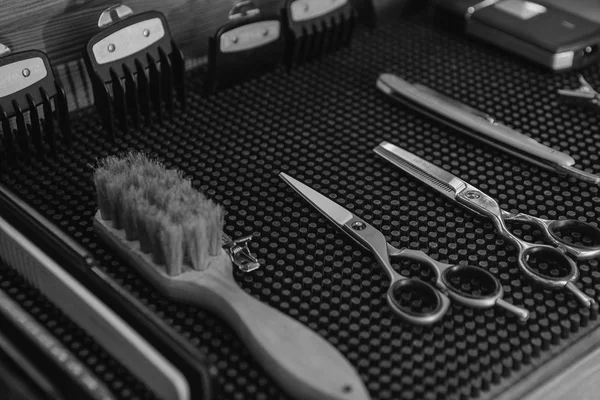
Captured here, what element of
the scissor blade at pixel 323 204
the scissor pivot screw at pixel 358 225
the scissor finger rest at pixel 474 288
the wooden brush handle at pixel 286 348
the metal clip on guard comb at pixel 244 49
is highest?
the metal clip on guard comb at pixel 244 49

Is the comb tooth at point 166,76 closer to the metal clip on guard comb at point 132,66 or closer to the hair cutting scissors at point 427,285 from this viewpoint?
the metal clip on guard comb at point 132,66

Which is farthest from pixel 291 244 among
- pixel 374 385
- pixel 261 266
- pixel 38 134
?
pixel 38 134

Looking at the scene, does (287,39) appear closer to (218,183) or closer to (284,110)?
(284,110)

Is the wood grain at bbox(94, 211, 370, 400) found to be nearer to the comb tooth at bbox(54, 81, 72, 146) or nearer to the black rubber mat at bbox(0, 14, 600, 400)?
the black rubber mat at bbox(0, 14, 600, 400)

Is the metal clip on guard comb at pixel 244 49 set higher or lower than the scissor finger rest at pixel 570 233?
higher

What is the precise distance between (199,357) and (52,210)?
25 cm

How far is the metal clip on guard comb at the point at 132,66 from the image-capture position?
750 millimetres

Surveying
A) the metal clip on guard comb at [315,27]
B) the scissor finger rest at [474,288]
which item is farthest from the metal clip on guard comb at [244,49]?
the scissor finger rest at [474,288]

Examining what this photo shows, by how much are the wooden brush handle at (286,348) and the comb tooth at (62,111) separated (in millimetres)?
253

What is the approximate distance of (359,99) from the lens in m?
0.85

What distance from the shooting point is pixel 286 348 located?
0.52m

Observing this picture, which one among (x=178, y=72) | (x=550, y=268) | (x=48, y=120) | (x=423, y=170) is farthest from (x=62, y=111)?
(x=550, y=268)

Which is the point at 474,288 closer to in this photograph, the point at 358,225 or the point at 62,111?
the point at 358,225

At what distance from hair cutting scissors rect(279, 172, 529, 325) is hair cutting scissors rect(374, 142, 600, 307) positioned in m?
0.04
